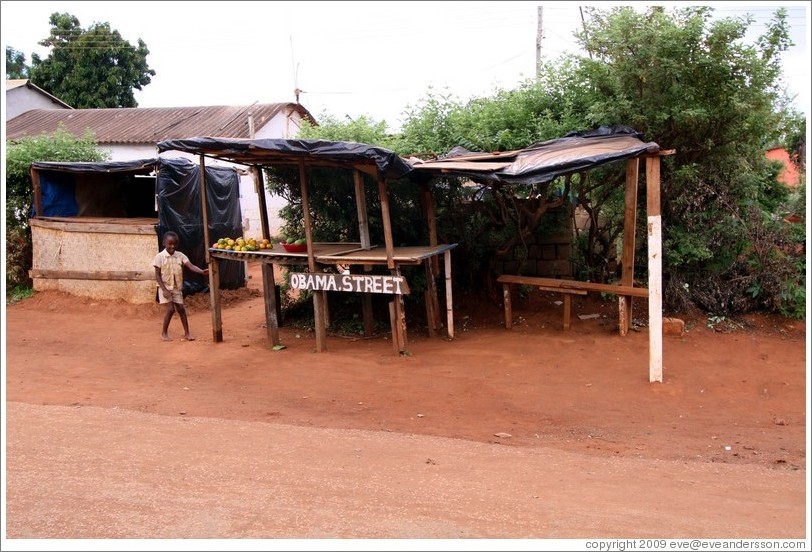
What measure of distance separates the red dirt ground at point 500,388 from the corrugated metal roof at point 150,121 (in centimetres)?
1254

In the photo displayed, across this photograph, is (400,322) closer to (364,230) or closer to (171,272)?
(364,230)

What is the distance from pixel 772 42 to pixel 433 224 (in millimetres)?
5127

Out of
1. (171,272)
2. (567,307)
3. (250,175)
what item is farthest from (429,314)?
(250,175)

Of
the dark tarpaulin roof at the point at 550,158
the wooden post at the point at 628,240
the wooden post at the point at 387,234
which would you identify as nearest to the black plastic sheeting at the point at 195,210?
the wooden post at the point at 387,234

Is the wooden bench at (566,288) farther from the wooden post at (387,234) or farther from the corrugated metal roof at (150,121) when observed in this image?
the corrugated metal roof at (150,121)

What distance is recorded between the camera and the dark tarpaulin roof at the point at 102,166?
1251 centimetres

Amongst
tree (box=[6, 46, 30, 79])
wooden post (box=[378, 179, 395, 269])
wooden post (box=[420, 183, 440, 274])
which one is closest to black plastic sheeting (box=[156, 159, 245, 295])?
wooden post (box=[420, 183, 440, 274])

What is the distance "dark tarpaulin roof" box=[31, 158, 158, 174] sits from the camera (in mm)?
12508

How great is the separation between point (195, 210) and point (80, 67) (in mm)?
20869

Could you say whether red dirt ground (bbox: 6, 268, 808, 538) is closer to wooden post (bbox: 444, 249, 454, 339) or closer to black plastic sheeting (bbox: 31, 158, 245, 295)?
wooden post (bbox: 444, 249, 454, 339)

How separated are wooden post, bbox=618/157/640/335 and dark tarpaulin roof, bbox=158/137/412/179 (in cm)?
296

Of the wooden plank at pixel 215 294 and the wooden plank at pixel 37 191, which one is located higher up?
the wooden plank at pixel 37 191

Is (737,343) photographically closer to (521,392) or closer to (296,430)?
(521,392)

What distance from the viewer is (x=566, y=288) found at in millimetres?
10141
